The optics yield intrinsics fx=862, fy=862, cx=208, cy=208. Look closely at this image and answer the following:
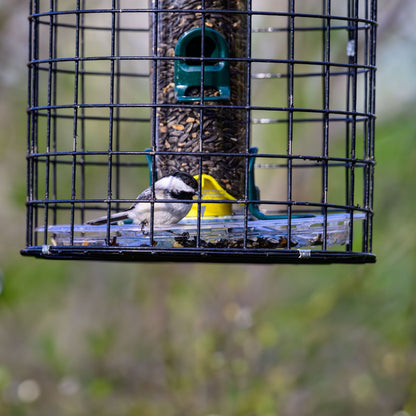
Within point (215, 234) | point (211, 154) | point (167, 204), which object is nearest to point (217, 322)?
point (215, 234)

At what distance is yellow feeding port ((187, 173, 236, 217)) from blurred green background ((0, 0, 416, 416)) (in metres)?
3.79

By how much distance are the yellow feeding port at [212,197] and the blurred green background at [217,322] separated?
3785 mm

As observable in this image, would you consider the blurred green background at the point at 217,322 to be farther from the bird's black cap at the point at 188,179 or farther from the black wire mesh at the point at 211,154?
the bird's black cap at the point at 188,179

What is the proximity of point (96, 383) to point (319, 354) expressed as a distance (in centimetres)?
220

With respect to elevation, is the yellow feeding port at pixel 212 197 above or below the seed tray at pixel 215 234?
above

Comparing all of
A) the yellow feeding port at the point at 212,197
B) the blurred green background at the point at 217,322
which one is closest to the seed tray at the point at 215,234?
the yellow feeding port at the point at 212,197

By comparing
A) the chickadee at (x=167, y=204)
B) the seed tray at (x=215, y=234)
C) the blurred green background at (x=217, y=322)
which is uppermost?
the chickadee at (x=167, y=204)

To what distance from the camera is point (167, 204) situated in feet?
12.0

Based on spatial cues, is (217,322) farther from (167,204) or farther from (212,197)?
(167,204)

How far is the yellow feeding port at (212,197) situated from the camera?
399 cm

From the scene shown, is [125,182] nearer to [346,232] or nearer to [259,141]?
[259,141]

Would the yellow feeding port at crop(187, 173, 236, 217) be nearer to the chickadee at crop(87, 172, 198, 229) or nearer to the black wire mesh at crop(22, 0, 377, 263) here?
the black wire mesh at crop(22, 0, 377, 263)

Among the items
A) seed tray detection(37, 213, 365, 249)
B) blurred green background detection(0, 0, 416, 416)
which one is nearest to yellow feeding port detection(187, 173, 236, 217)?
seed tray detection(37, 213, 365, 249)

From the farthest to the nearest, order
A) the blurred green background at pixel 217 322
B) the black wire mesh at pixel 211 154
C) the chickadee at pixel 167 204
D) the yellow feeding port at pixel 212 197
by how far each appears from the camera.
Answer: the blurred green background at pixel 217 322 < the yellow feeding port at pixel 212 197 < the chickadee at pixel 167 204 < the black wire mesh at pixel 211 154
